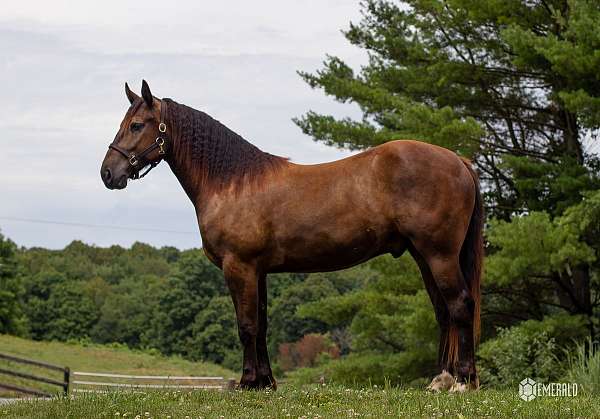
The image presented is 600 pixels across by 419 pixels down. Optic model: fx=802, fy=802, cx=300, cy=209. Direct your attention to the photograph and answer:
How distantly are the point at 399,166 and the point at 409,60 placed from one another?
14.0 m

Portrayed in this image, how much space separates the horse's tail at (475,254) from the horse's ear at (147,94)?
9.65ft

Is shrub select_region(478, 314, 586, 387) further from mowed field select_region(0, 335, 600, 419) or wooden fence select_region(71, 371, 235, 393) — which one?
mowed field select_region(0, 335, 600, 419)

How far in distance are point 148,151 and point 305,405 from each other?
107 inches

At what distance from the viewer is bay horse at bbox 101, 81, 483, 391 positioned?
7.00 m

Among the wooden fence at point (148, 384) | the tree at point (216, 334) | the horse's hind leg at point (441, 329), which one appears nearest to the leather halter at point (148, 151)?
the horse's hind leg at point (441, 329)

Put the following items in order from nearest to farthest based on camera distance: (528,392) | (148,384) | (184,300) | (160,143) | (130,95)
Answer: (528,392)
(160,143)
(130,95)
(148,384)
(184,300)

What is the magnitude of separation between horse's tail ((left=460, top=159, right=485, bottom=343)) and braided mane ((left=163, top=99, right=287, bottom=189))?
1.82 metres

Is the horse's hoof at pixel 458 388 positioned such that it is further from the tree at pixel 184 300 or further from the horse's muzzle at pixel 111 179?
the tree at pixel 184 300

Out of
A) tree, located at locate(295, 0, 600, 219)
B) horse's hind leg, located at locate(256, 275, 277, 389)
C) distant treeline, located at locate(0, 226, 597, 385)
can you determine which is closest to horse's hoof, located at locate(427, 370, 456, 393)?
horse's hind leg, located at locate(256, 275, 277, 389)

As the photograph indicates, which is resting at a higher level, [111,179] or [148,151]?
[148,151]

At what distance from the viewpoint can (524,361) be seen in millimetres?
13867

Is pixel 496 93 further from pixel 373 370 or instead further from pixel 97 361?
pixel 97 361

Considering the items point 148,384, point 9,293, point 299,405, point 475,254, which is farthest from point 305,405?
point 9,293

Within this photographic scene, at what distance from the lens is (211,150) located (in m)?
7.46
